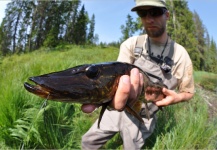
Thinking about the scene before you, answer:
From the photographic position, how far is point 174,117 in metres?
3.91

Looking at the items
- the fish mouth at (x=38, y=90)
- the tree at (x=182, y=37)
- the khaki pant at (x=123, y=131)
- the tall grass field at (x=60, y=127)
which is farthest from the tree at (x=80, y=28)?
the fish mouth at (x=38, y=90)

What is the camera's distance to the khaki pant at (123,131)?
10.2ft

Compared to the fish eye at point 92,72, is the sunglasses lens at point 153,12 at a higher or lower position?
higher

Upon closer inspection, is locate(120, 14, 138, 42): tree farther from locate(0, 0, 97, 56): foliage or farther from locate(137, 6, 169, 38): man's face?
locate(137, 6, 169, 38): man's face

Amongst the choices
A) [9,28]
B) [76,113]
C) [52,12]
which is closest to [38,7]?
[52,12]

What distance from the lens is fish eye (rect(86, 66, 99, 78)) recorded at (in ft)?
4.26

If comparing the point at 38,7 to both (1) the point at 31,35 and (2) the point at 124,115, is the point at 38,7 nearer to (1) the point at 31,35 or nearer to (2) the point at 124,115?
(1) the point at 31,35

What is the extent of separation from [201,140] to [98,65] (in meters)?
2.79

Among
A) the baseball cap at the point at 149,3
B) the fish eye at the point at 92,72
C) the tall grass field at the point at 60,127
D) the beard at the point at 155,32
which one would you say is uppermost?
the baseball cap at the point at 149,3

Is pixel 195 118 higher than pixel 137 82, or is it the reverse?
pixel 137 82

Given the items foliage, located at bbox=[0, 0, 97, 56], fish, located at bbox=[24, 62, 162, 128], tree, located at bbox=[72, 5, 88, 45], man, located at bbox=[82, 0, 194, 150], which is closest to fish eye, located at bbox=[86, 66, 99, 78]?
fish, located at bbox=[24, 62, 162, 128]

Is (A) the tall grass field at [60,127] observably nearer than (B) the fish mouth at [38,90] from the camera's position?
No

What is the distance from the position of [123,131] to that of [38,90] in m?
2.18

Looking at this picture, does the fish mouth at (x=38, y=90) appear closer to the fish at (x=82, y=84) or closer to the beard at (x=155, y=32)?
the fish at (x=82, y=84)
